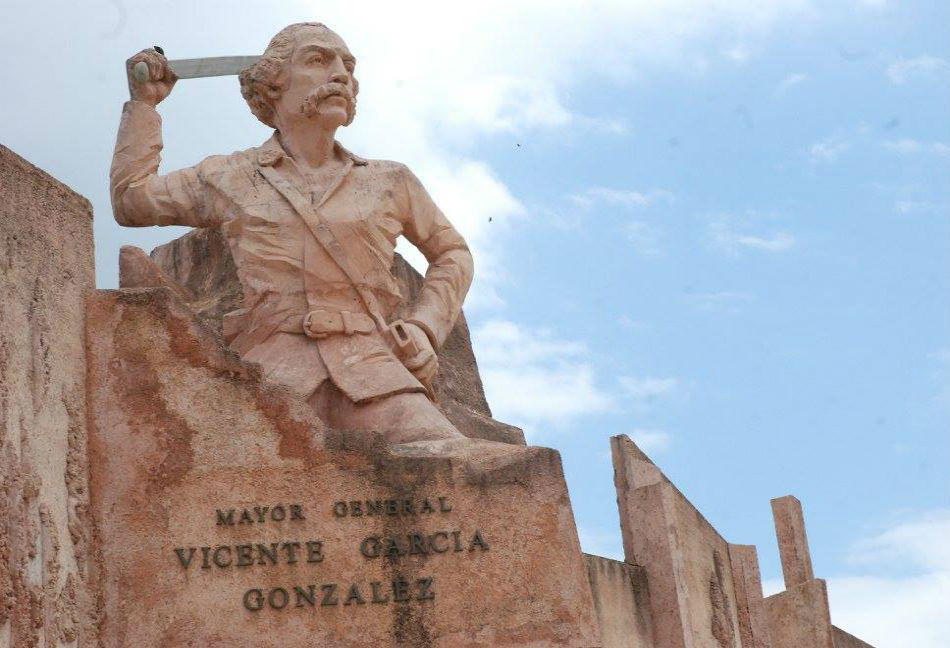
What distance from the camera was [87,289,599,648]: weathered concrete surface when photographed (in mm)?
8523

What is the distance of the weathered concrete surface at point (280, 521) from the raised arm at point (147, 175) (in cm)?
82

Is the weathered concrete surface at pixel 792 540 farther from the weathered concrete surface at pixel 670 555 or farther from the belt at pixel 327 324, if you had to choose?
the belt at pixel 327 324

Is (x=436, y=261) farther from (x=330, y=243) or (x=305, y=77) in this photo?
(x=305, y=77)

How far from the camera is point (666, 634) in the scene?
1223cm

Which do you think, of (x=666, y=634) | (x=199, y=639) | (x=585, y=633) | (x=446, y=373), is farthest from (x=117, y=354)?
(x=666, y=634)

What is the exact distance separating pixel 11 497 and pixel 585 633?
230cm

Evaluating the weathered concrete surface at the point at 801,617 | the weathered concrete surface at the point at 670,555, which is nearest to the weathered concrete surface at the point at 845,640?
the weathered concrete surface at the point at 801,617

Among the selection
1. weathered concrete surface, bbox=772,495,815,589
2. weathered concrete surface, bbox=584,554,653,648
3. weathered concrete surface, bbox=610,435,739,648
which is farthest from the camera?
weathered concrete surface, bbox=772,495,815,589

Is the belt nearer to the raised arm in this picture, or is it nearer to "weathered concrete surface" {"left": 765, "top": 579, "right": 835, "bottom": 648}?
the raised arm

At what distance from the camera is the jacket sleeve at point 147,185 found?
9672 mm

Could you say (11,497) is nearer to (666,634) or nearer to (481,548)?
(481,548)

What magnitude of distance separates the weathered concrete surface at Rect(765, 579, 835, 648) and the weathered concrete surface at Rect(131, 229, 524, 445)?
3882 mm

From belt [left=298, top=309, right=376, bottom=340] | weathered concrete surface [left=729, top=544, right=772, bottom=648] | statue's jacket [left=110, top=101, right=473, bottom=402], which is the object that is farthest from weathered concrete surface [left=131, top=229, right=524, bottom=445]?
weathered concrete surface [left=729, top=544, right=772, bottom=648]

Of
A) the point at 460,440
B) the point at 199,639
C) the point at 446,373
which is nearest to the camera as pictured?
the point at 199,639
